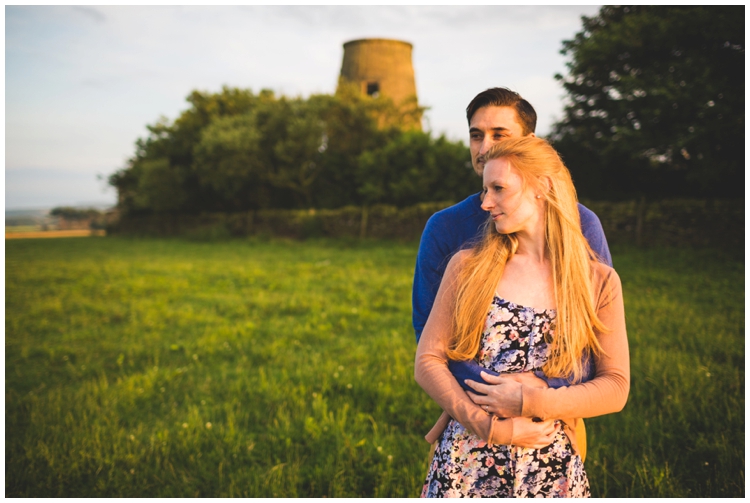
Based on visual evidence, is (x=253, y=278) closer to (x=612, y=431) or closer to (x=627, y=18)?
(x=612, y=431)

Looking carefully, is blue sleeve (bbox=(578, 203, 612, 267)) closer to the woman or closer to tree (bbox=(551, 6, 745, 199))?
the woman

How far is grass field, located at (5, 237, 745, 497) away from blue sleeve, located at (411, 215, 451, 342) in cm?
169

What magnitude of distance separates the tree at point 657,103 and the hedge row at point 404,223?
1.11 meters

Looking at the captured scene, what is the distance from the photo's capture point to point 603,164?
18094 mm

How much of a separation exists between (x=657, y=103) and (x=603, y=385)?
52.2 feet

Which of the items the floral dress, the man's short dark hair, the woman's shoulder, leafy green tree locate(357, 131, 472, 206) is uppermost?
leafy green tree locate(357, 131, 472, 206)

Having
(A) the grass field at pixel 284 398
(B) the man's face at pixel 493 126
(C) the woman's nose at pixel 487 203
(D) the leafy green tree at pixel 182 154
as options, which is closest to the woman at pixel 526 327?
(C) the woman's nose at pixel 487 203

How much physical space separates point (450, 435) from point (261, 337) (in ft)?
17.9

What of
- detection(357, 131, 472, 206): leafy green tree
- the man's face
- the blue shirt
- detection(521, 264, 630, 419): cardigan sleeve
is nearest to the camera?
detection(521, 264, 630, 419): cardigan sleeve

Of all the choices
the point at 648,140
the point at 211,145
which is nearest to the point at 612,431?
the point at 648,140

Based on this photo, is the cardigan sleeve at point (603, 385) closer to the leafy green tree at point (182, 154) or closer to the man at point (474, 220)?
the man at point (474, 220)

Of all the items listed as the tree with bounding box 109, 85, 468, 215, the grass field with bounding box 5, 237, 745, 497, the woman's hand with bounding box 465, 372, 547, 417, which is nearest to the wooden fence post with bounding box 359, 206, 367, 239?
the tree with bounding box 109, 85, 468, 215

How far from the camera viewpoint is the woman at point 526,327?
74.4 inches

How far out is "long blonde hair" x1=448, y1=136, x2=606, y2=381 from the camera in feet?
6.22
